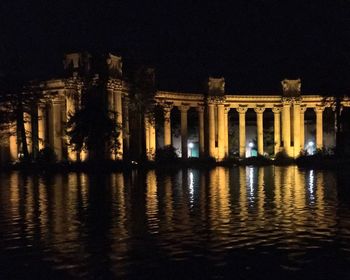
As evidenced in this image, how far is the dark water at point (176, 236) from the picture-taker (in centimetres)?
1250

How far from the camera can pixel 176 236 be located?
1666cm

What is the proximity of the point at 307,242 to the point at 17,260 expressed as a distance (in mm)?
→ 7038

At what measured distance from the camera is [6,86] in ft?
221

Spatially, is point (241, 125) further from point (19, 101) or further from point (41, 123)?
point (19, 101)

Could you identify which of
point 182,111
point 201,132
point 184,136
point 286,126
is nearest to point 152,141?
point 184,136

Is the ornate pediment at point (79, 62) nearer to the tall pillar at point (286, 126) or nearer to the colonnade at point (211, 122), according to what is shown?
the colonnade at point (211, 122)

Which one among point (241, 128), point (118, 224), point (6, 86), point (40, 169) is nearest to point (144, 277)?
point (118, 224)

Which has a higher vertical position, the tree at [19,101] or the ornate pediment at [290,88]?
the ornate pediment at [290,88]

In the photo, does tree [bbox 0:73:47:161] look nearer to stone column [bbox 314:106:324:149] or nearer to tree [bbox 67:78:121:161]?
tree [bbox 67:78:121:161]

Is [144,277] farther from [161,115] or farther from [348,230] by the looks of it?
[161,115]

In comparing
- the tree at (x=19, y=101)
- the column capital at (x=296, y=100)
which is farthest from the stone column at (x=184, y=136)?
the tree at (x=19, y=101)

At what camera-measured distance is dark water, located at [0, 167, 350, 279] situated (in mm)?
12500

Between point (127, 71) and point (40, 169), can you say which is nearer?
point (40, 169)

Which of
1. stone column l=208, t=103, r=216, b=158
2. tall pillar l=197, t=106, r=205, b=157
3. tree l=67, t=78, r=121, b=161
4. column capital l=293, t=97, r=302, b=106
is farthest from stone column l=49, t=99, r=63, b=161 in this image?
column capital l=293, t=97, r=302, b=106
